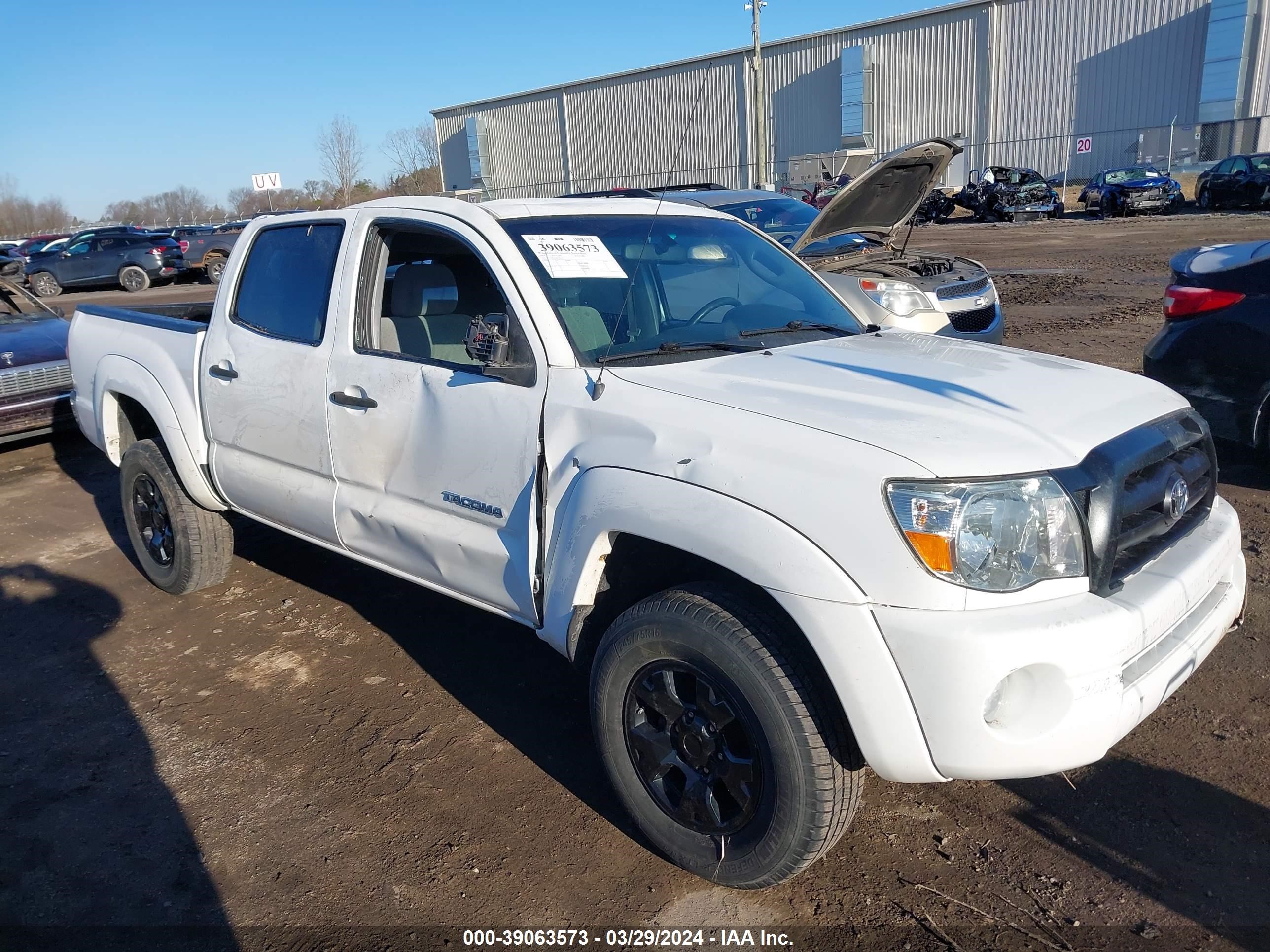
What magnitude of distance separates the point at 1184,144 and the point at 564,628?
1613 inches

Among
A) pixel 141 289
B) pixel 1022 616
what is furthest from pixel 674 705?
pixel 141 289

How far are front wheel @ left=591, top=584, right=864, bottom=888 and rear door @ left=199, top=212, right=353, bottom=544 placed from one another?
1684 mm

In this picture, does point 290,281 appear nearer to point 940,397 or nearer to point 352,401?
point 352,401

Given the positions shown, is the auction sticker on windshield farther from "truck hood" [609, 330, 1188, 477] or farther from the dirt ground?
the dirt ground

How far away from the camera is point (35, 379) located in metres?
8.30

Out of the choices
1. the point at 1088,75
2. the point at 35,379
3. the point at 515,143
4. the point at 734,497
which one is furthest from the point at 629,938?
the point at 515,143

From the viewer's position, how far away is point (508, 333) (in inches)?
125

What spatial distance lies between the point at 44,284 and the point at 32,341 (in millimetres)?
19501

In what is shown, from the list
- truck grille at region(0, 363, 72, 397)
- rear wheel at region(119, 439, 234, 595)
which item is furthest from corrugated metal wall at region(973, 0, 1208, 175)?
rear wheel at region(119, 439, 234, 595)

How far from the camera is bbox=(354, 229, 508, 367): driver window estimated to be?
12.5 feet

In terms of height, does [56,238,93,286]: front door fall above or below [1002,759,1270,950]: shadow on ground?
above

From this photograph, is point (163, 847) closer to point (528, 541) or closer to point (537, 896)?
point (537, 896)

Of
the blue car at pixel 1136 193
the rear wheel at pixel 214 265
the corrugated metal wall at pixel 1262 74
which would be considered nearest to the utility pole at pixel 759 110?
the blue car at pixel 1136 193

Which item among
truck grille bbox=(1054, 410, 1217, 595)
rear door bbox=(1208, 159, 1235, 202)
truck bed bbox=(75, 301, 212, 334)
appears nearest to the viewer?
truck grille bbox=(1054, 410, 1217, 595)
